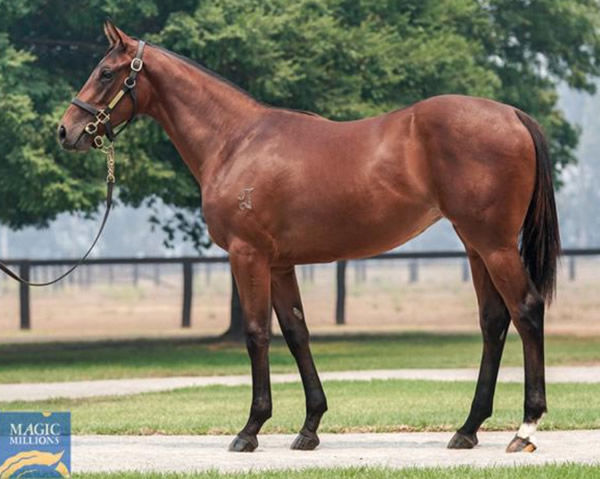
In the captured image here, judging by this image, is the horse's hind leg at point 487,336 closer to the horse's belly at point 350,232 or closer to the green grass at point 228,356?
the horse's belly at point 350,232

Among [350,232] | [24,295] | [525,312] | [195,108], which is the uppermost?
[195,108]

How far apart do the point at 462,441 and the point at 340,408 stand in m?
4.44

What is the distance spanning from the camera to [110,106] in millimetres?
10969

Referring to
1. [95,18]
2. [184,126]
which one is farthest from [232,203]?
[95,18]

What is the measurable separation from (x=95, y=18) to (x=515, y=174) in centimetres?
1517

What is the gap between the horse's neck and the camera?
436 inches

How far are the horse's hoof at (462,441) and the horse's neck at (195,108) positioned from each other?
8.58 ft

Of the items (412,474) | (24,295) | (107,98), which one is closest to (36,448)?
(412,474)

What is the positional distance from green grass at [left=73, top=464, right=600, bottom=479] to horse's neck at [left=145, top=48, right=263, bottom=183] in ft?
8.91

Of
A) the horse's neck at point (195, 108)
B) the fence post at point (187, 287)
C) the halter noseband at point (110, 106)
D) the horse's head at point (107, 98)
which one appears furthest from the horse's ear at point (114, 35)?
the fence post at point (187, 287)

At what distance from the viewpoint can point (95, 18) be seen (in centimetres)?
2439

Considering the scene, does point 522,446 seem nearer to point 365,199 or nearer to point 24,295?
point 365,199

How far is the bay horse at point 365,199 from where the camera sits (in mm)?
10297

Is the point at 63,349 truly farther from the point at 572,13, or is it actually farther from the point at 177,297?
the point at 177,297
